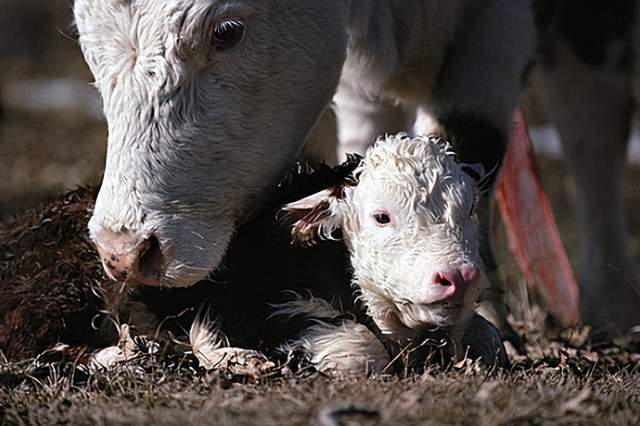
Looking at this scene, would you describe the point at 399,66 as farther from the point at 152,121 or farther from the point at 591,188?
the point at 591,188

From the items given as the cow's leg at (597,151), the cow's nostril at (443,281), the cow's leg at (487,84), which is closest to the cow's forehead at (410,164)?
the cow's nostril at (443,281)

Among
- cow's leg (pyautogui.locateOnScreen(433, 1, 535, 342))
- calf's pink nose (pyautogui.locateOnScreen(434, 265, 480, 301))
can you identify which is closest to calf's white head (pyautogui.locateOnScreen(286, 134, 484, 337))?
calf's pink nose (pyautogui.locateOnScreen(434, 265, 480, 301))

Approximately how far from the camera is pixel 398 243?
111 inches

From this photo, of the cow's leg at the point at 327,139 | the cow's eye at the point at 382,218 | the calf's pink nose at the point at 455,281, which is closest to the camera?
the calf's pink nose at the point at 455,281

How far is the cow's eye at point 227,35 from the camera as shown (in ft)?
10.2

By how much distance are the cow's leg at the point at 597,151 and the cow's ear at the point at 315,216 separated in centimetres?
237

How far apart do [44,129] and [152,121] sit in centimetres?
689

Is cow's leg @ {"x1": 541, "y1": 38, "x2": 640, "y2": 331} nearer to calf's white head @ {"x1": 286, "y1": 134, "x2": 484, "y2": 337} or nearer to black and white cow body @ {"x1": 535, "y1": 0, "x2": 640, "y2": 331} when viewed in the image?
black and white cow body @ {"x1": 535, "y1": 0, "x2": 640, "y2": 331}

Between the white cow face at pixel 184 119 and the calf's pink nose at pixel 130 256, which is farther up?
the white cow face at pixel 184 119

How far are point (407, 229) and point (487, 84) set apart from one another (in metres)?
1.21

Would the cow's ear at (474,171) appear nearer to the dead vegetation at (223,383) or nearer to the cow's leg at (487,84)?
the dead vegetation at (223,383)

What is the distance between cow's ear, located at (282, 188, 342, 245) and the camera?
2986mm

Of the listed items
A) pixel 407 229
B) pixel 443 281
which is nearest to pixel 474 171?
pixel 407 229

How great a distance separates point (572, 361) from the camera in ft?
11.1
